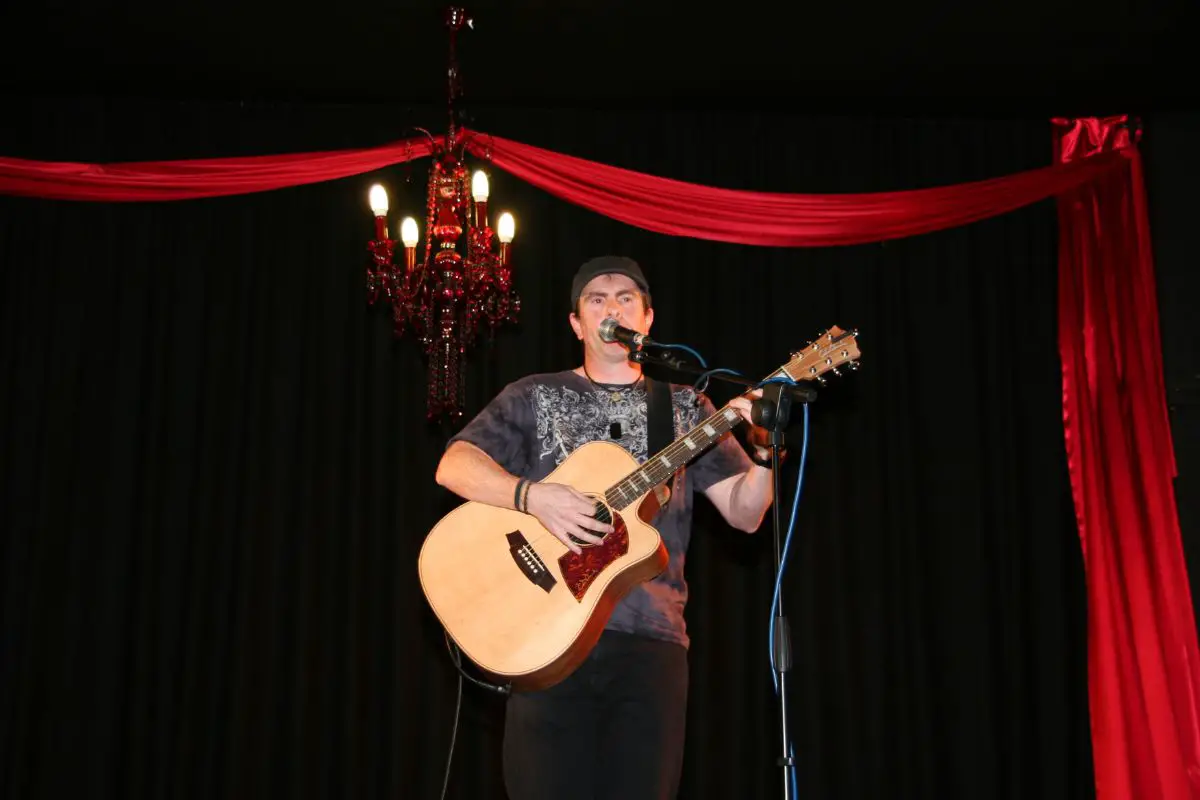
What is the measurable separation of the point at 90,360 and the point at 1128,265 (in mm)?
4715

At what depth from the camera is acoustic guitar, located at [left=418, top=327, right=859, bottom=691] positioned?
256cm

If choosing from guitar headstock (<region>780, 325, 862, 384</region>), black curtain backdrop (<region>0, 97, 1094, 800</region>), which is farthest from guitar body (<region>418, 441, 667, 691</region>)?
black curtain backdrop (<region>0, 97, 1094, 800</region>)

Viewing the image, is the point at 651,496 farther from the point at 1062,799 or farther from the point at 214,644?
the point at 1062,799

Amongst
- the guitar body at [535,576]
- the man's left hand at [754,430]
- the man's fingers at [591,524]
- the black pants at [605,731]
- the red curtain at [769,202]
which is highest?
the red curtain at [769,202]

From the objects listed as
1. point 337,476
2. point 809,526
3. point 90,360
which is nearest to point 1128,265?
point 809,526

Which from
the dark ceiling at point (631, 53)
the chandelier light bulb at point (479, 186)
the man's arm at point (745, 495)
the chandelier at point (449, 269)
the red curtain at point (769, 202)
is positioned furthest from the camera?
the red curtain at point (769, 202)

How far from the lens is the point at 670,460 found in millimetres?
2764

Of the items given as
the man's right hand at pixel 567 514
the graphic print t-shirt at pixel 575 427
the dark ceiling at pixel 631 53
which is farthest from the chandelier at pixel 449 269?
the man's right hand at pixel 567 514

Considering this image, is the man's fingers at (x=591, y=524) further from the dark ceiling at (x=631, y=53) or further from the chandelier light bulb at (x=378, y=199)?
the dark ceiling at (x=631, y=53)

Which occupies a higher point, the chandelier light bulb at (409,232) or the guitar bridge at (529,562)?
the chandelier light bulb at (409,232)

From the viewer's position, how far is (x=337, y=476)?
4.80 m

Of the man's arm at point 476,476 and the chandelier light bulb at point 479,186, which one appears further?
the chandelier light bulb at point 479,186

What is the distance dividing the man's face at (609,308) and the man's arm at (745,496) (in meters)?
0.45

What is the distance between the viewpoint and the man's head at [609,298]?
302 centimetres
